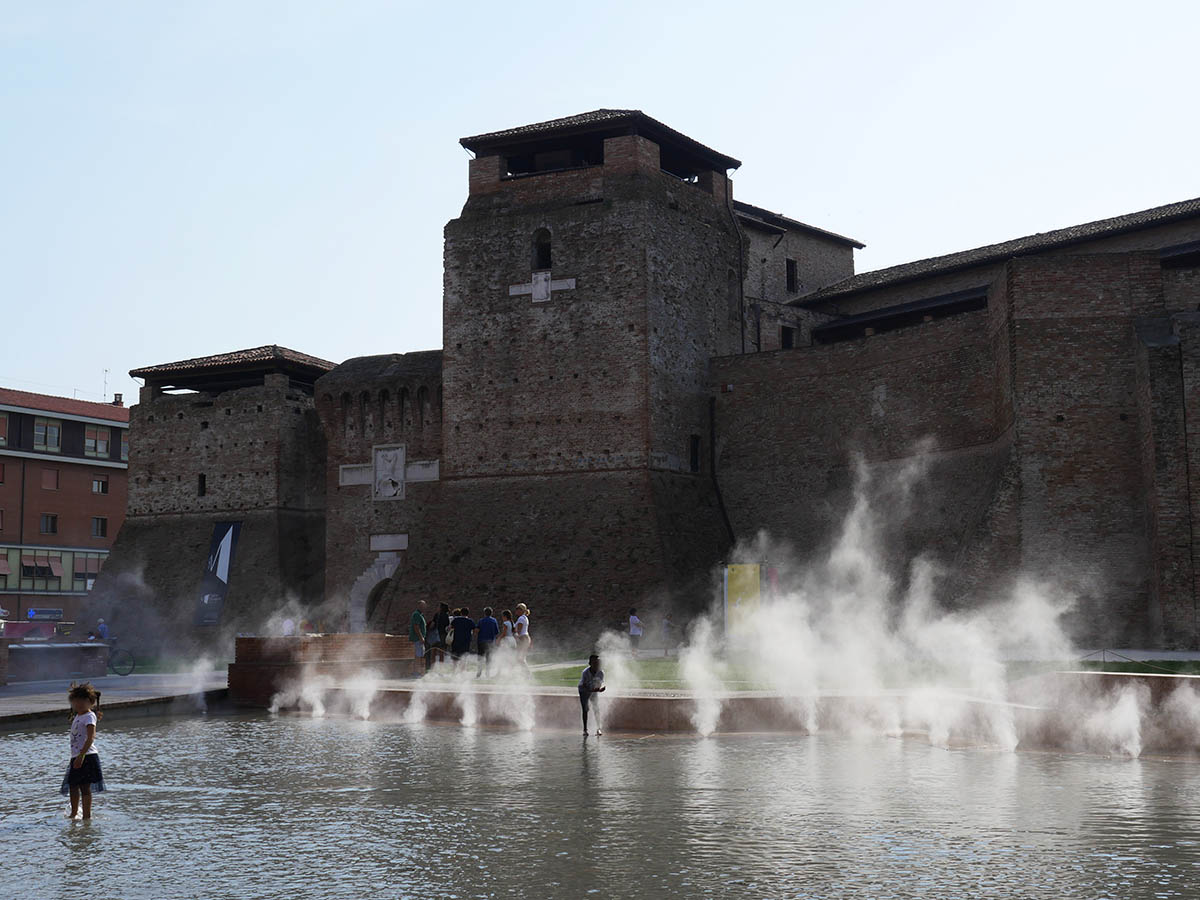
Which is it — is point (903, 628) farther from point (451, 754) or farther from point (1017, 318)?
point (451, 754)

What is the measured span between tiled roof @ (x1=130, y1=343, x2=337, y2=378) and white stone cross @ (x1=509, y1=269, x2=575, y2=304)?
30.2ft

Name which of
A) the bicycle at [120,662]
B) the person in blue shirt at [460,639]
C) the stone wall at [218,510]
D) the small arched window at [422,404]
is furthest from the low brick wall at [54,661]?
the small arched window at [422,404]

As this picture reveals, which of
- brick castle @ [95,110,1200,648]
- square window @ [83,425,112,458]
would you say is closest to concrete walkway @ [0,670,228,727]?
brick castle @ [95,110,1200,648]

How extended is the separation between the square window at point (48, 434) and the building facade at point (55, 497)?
0.04 m

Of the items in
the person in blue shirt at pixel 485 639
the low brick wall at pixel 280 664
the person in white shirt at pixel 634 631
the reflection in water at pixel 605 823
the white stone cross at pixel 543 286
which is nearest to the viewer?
the reflection in water at pixel 605 823

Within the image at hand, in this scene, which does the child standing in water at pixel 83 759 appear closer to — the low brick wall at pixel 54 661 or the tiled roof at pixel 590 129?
the low brick wall at pixel 54 661

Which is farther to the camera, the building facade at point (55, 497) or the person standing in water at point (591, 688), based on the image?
the building facade at point (55, 497)

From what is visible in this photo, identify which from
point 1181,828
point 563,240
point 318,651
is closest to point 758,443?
point 563,240

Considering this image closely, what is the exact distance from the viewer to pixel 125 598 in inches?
1443

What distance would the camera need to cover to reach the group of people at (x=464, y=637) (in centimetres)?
1988

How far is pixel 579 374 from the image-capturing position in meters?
29.7

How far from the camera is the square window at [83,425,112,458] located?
5416 cm

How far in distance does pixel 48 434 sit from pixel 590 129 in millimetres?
31604

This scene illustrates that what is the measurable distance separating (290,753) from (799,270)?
25.7 metres
